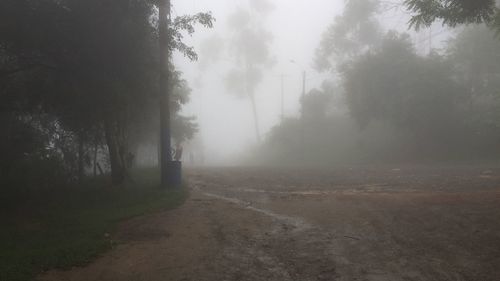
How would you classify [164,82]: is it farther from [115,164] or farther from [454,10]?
[454,10]

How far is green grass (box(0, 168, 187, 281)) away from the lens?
9109mm

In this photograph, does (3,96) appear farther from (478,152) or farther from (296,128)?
(296,128)

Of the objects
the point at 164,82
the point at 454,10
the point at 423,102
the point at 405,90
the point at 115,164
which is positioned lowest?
the point at 115,164

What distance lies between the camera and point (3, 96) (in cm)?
1502

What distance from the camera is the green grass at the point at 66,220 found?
911 centimetres

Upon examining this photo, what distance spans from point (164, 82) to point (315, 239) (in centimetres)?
898

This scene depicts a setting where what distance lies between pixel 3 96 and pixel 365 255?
38.8 feet

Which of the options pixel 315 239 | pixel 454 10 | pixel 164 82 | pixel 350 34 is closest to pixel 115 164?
pixel 164 82

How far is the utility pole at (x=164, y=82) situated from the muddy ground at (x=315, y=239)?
183 cm

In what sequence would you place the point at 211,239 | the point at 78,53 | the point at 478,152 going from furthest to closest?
the point at 478,152 → the point at 78,53 → the point at 211,239

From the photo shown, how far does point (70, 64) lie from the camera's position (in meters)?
14.1

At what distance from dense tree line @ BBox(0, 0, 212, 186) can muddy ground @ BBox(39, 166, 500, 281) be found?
4021 millimetres

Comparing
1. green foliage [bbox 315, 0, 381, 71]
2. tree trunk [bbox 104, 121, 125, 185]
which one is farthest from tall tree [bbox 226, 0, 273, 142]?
tree trunk [bbox 104, 121, 125, 185]

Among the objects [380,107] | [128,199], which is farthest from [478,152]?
[128,199]
